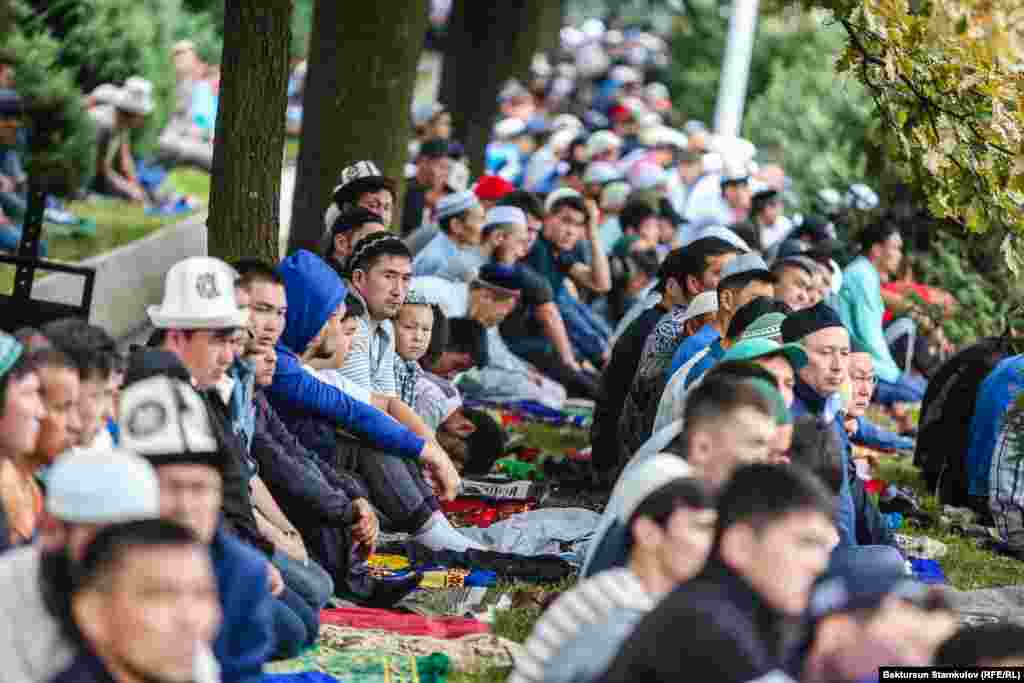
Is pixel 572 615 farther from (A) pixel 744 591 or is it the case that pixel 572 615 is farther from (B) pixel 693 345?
(B) pixel 693 345

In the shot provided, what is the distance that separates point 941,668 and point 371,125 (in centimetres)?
802

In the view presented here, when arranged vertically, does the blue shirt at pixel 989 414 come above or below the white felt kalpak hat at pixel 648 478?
above

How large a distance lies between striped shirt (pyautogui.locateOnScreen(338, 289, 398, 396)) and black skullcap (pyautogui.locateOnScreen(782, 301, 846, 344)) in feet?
6.92

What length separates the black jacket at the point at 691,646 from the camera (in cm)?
514

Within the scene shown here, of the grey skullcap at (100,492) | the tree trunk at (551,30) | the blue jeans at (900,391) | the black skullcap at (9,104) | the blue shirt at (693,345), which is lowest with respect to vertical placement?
the grey skullcap at (100,492)

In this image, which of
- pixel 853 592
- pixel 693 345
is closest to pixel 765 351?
pixel 693 345

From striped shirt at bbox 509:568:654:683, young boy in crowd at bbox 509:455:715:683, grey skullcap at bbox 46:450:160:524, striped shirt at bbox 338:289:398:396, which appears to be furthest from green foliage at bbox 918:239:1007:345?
grey skullcap at bbox 46:450:160:524

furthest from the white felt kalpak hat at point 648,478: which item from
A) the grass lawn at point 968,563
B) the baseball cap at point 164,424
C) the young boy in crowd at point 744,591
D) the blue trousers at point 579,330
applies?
the blue trousers at point 579,330

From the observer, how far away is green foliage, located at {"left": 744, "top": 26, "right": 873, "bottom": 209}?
24203mm

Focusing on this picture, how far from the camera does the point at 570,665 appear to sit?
5641 mm

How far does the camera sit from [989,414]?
12000 mm

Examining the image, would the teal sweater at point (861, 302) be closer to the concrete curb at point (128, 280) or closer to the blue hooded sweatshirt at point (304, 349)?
the concrete curb at point (128, 280)

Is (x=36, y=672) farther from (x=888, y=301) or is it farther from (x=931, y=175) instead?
(x=888, y=301)

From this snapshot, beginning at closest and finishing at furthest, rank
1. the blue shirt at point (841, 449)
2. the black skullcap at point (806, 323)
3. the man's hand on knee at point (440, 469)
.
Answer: the blue shirt at point (841, 449) → the black skullcap at point (806, 323) → the man's hand on knee at point (440, 469)
